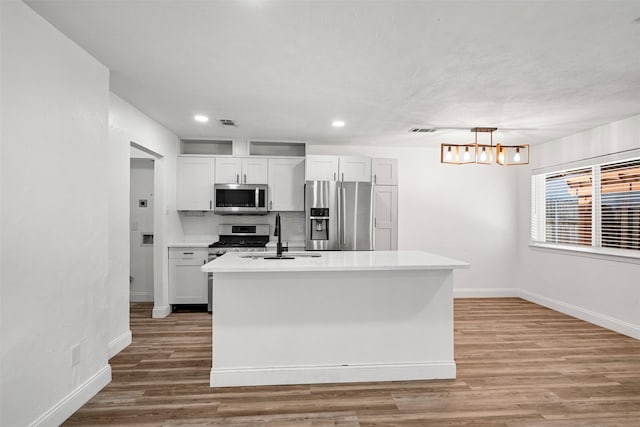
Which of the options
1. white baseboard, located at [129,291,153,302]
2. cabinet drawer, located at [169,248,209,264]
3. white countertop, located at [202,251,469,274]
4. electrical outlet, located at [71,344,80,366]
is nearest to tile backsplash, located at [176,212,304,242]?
cabinet drawer, located at [169,248,209,264]

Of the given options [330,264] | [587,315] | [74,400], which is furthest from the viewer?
[587,315]

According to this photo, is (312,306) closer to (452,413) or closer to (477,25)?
(452,413)

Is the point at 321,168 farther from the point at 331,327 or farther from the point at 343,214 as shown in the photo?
the point at 331,327

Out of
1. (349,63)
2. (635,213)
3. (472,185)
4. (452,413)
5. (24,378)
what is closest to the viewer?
(24,378)

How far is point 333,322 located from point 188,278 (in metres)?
2.78

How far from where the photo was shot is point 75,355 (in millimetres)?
2391

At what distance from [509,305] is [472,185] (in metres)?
1.92

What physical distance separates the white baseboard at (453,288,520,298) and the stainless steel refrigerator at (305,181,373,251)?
6.06 feet

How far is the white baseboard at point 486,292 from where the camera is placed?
5788mm

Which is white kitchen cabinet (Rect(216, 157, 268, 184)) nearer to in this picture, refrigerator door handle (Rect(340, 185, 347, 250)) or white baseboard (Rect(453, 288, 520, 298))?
refrigerator door handle (Rect(340, 185, 347, 250))

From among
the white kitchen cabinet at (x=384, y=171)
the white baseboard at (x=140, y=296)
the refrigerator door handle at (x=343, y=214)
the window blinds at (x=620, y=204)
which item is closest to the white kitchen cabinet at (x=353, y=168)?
the white kitchen cabinet at (x=384, y=171)

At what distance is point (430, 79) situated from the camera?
2.97 meters

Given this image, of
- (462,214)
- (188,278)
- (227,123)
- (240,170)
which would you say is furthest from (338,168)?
(188,278)

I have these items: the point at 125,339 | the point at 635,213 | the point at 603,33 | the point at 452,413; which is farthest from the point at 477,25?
the point at 125,339
